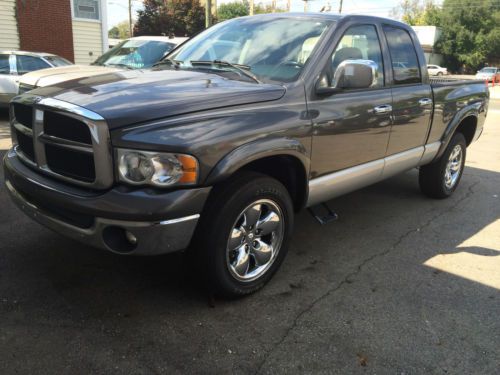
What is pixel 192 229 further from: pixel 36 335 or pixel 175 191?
pixel 36 335

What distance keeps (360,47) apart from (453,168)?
264 cm

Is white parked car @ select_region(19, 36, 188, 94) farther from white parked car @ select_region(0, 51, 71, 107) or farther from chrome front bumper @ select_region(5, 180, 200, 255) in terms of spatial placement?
chrome front bumper @ select_region(5, 180, 200, 255)

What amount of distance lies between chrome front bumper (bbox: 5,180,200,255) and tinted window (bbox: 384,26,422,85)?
2696 millimetres

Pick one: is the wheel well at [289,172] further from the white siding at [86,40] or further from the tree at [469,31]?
the tree at [469,31]

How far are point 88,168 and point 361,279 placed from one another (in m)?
2.16

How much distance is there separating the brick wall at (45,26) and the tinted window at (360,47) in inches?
579

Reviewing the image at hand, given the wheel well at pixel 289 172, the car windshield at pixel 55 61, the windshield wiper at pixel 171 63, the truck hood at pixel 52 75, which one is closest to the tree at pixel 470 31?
the car windshield at pixel 55 61

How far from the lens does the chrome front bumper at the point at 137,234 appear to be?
8.20 feet

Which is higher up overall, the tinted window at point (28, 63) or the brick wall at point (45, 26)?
the brick wall at point (45, 26)

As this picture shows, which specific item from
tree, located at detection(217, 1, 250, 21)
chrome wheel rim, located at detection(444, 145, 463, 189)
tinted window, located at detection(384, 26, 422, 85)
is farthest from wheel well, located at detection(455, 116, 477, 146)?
tree, located at detection(217, 1, 250, 21)

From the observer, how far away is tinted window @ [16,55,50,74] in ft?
32.2

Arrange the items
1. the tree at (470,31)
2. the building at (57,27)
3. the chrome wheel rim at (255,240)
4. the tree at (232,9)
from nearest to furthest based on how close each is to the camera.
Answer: the chrome wheel rim at (255,240)
the building at (57,27)
the tree at (470,31)
the tree at (232,9)

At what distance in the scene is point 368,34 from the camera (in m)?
4.11

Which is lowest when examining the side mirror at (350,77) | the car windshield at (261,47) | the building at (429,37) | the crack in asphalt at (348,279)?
the crack in asphalt at (348,279)
